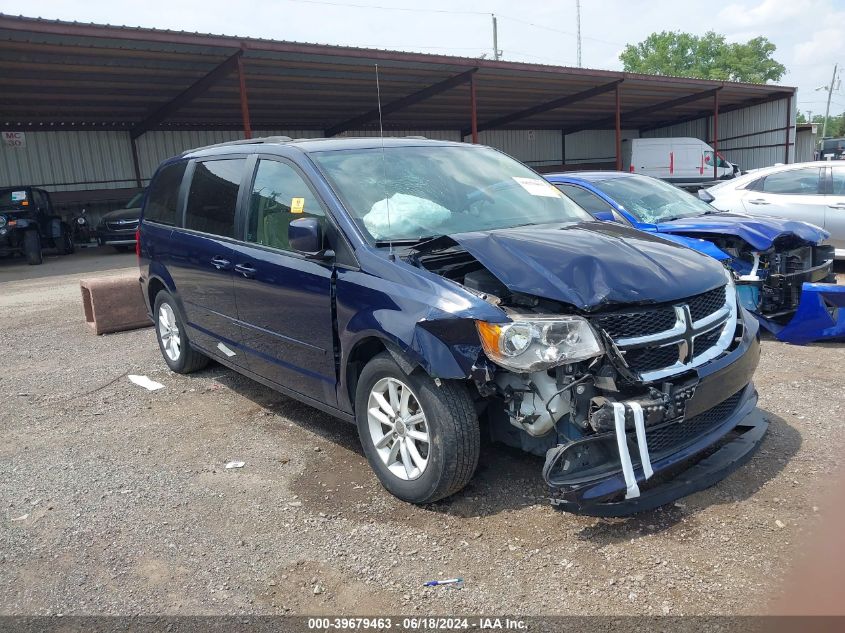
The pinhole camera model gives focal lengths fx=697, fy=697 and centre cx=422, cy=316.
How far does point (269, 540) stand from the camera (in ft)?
10.9

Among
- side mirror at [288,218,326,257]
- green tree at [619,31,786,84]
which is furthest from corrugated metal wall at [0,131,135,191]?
green tree at [619,31,786,84]

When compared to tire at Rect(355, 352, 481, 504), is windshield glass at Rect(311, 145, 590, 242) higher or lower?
higher

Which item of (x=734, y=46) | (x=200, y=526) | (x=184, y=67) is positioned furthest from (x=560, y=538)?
(x=734, y=46)

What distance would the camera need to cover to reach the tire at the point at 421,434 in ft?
10.6

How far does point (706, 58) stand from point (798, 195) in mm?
70961

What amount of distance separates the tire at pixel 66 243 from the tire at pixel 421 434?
17257mm

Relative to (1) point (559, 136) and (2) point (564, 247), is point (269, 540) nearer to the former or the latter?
(2) point (564, 247)

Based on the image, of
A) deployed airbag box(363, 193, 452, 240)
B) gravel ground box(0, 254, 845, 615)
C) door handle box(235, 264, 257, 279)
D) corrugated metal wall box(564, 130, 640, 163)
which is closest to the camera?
gravel ground box(0, 254, 845, 615)

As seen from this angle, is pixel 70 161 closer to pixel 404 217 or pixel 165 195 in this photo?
pixel 165 195

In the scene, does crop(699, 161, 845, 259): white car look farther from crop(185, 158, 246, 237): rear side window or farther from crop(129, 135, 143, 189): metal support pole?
crop(129, 135, 143, 189): metal support pole

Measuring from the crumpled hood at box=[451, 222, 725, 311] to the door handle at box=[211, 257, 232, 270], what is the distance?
5.99 feet

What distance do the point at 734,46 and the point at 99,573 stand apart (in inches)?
3179

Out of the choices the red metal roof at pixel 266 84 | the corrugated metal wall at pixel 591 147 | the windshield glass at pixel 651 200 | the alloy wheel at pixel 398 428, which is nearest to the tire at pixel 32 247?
the red metal roof at pixel 266 84

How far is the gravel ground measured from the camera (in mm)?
2834
